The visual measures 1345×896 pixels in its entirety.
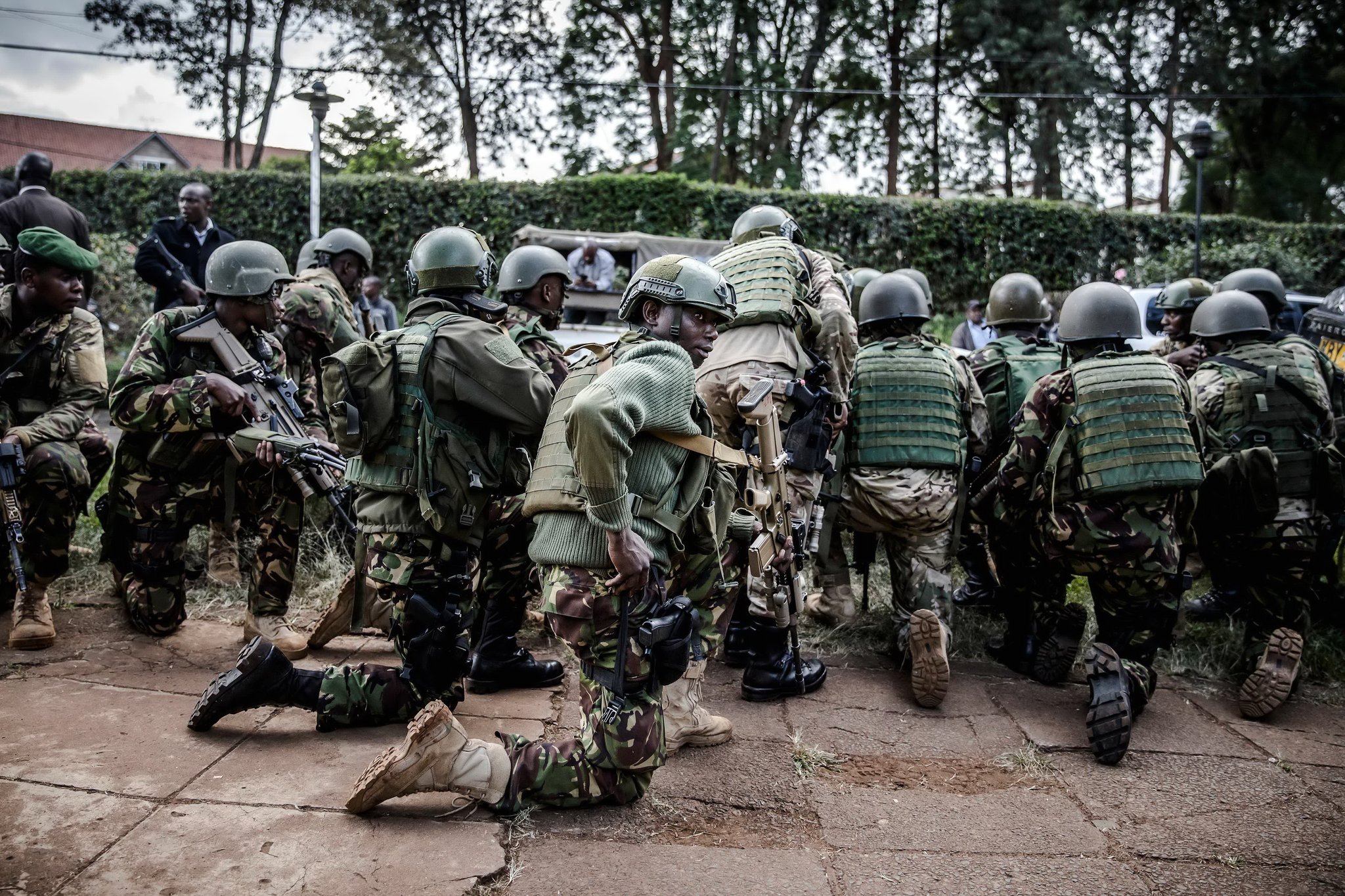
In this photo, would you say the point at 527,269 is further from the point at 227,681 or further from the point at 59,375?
the point at 227,681

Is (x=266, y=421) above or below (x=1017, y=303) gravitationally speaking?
below

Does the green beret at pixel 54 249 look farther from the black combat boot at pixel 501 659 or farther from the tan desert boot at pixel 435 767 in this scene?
the tan desert boot at pixel 435 767

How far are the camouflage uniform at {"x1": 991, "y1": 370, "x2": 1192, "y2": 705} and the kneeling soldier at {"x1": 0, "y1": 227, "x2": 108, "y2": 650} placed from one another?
15.1 ft

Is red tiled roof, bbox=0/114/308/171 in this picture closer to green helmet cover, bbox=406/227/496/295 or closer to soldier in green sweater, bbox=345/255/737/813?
green helmet cover, bbox=406/227/496/295

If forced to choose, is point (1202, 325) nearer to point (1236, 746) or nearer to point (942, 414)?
point (942, 414)

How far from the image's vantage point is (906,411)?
5.24 m

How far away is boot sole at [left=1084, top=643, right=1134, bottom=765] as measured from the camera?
418cm

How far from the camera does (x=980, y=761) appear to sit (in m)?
4.23

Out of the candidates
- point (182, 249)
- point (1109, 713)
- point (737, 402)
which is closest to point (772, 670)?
point (737, 402)

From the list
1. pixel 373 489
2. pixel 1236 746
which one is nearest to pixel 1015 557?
pixel 1236 746

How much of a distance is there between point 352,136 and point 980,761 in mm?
30793

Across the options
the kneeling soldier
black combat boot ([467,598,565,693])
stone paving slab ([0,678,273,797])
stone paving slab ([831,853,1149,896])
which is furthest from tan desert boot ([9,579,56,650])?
stone paving slab ([831,853,1149,896])

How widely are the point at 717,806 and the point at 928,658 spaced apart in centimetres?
147

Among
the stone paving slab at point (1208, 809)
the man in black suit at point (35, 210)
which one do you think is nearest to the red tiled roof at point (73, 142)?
the man in black suit at point (35, 210)
